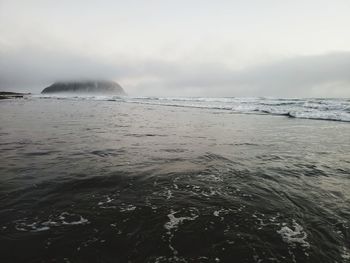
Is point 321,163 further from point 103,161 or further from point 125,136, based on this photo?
point 125,136

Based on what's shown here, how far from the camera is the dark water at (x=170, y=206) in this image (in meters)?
3.36

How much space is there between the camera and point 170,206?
4625 millimetres

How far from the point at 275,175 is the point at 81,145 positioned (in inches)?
265

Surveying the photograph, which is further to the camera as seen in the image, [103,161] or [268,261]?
[103,161]

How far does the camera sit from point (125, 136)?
11836 mm

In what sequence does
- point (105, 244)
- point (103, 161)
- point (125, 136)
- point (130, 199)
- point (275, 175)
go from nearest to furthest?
point (105, 244) → point (130, 199) → point (275, 175) → point (103, 161) → point (125, 136)

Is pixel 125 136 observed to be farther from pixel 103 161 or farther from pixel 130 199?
pixel 130 199

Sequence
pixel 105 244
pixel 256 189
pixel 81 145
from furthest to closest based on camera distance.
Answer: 1. pixel 81 145
2. pixel 256 189
3. pixel 105 244

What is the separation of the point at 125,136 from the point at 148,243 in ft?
28.5

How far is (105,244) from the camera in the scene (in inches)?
134

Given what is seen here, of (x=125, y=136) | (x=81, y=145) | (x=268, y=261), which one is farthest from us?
(x=125, y=136)

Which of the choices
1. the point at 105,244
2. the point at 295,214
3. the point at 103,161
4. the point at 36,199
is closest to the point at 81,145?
the point at 103,161

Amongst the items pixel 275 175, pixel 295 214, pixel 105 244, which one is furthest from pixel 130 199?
pixel 275 175

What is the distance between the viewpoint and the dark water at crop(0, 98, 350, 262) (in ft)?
11.0
